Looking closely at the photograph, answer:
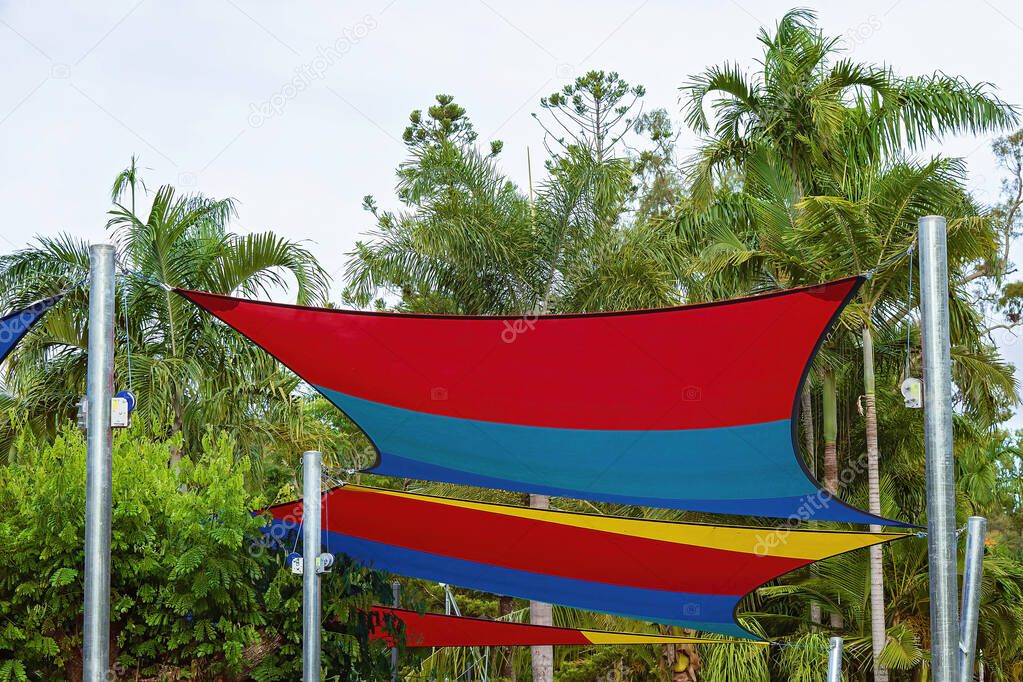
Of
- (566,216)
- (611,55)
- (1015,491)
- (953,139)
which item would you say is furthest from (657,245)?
(1015,491)

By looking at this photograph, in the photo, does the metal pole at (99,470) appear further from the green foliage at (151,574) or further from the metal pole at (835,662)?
the metal pole at (835,662)

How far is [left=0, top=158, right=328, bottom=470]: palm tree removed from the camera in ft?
37.4

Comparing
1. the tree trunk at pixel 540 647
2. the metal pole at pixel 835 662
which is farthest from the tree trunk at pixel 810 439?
the metal pole at pixel 835 662

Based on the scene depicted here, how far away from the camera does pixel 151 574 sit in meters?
6.66

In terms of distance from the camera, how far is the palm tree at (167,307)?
37.4 feet

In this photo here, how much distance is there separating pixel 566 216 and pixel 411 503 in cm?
642

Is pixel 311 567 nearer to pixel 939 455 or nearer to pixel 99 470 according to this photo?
pixel 99 470

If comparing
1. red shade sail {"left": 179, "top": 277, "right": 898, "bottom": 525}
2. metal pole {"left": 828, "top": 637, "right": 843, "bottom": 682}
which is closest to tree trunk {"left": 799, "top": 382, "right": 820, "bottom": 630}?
metal pole {"left": 828, "top": 637, "right": 843, "bottom": 682}

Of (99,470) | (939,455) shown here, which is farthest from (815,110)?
(99,470)

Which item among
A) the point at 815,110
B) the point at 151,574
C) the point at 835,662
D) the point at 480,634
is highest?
the point at 815,110

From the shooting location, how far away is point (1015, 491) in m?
24.8

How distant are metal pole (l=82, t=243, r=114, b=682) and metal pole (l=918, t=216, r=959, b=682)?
12.2 ft

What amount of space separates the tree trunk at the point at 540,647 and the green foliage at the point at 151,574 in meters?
5.83

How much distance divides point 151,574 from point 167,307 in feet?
18.6
